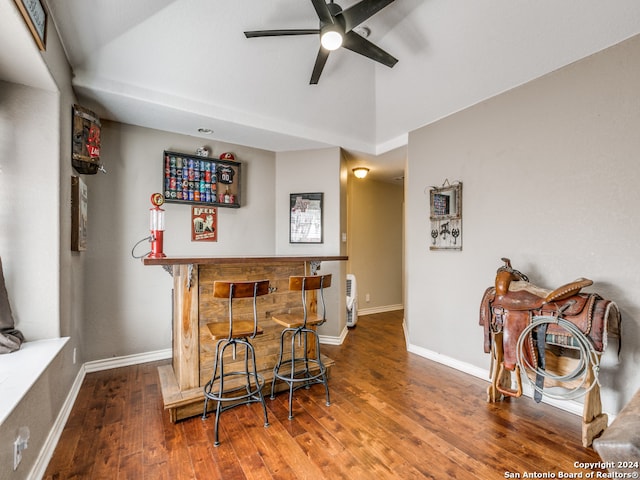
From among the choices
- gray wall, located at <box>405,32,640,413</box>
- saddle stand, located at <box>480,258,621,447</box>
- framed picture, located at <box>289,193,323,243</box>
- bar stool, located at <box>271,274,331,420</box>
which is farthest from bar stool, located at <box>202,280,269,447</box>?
gray wall, located at <box>405,32,640,413</box>

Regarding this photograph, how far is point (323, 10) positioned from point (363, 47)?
44cm

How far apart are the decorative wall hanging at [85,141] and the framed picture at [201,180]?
2.60 ft

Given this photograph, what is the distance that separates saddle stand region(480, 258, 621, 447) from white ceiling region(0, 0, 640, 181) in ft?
5.61

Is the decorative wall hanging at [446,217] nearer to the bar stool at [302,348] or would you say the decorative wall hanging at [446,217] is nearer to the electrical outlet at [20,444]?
the bar stool at [302,348]

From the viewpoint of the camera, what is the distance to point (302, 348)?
289 cm

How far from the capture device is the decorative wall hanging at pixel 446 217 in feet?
10.5

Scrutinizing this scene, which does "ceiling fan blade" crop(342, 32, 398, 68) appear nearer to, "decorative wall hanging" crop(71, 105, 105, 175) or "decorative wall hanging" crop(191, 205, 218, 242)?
"decorative wall hanging" crop(71, 105, 105, 175)

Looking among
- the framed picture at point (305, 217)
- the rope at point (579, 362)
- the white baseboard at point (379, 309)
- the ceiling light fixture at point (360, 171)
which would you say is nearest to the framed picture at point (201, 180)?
the framed picture at point (305, 217)

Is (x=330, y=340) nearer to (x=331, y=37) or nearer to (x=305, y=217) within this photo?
(x=305, y=217)

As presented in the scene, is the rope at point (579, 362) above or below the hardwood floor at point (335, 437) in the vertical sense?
above

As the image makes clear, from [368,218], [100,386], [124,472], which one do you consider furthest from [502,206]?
[100,386]

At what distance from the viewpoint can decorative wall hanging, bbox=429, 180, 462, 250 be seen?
126 inches

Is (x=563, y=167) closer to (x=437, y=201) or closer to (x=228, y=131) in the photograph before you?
(x=437, y=201)

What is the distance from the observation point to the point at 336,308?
404 centimetres
